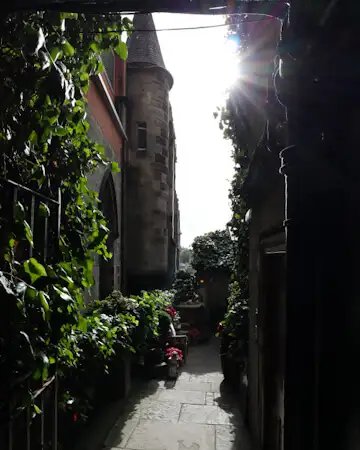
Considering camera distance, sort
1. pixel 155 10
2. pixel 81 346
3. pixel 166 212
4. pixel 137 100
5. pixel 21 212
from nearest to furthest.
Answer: pixel 21 212 < pixel 155 10 < pixel 81 346 < pixel 137 100 < pixel 166 212

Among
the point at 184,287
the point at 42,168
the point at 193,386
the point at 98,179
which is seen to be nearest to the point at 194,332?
the point at 184,287

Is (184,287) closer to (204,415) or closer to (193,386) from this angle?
(193,386)

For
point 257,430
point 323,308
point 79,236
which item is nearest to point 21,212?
point 79,236

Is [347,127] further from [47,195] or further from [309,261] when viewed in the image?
[47,195]

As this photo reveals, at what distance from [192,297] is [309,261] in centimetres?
1220

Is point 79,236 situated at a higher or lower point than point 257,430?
higher

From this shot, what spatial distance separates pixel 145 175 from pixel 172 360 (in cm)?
669

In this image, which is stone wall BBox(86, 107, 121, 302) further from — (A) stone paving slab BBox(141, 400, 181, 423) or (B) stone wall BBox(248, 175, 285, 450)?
(B) stone wall BBox(248, 175, 285, 450)

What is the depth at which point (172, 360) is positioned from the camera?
25.3 feet

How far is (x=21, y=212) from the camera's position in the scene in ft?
6.63

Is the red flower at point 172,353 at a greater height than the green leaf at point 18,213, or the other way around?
the green leaf at point 18,213

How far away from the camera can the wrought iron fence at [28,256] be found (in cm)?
198

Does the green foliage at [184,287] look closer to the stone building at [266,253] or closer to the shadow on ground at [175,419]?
the shadow on ground at [175,419]

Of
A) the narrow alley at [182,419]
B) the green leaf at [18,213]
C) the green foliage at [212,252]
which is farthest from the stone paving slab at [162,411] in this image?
the green foliage at [212,252]
